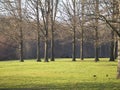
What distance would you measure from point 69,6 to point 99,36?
8.44m

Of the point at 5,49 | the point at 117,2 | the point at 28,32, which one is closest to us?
the point at 117,2

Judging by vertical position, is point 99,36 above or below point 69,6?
below

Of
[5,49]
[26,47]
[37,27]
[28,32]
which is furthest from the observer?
[26,47]

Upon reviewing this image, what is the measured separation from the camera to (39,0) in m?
59.0

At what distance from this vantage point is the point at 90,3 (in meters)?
23.0

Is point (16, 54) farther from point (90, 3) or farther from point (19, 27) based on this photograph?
point (90, 3)

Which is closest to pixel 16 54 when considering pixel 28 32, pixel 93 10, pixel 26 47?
pixel 26 47

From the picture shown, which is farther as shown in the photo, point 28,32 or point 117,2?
point 28,32

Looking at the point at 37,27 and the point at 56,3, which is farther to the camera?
the point at 56,3

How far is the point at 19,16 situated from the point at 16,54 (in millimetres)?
21364

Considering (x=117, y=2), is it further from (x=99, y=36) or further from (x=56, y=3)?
(x=56, y=3)

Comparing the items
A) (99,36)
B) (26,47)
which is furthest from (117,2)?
(26,47)

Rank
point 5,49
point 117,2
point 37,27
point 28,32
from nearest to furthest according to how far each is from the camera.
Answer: point 117,2 < point 37,27 < point 28,32 < point 5,49

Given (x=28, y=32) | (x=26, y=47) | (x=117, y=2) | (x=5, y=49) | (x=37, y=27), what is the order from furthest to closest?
(x=26, y=47)
(x=5, y=49)
(x=28, y=32)
(x=37, y=27)
(x=117, y=2)
